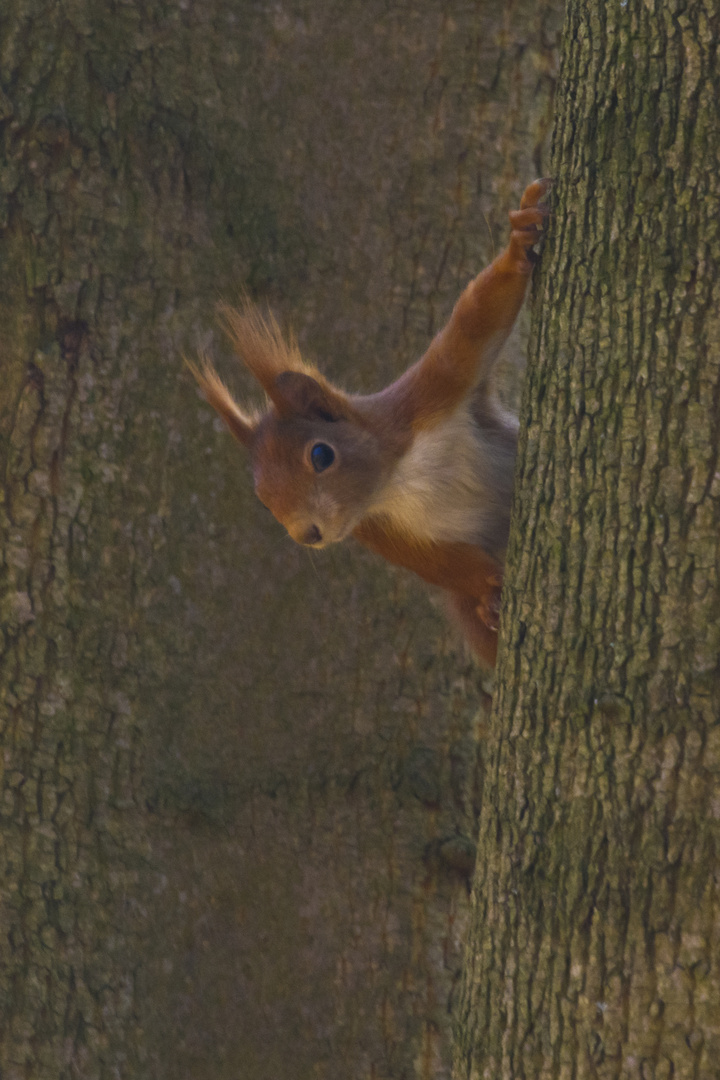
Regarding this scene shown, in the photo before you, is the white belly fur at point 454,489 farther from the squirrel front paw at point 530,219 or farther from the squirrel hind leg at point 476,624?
the squirrel front paw at point 530,219

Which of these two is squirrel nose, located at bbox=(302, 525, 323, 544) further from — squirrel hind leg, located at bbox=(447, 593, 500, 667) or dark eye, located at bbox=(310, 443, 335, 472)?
squirrel hind leg, located at bbox=(447, 593, 500, 667)

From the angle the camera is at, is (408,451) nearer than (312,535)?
No

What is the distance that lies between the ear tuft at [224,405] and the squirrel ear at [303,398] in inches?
4.7

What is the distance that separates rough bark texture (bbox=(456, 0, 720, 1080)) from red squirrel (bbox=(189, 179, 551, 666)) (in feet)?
2.13

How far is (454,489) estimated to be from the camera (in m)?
2.79

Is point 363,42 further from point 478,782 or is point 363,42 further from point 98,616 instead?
point 478,782

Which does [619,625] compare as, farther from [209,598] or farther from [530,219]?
[209,598]

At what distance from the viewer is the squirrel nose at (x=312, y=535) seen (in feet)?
8.18

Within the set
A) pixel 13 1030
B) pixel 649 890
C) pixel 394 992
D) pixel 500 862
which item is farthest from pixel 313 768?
pixel 649 890

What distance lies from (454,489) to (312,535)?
45cm

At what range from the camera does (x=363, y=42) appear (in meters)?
2.88

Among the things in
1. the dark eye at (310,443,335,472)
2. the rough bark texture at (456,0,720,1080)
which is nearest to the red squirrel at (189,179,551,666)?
the dark eye at (310,443,335,472)

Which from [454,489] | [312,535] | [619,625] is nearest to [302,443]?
[312,535]

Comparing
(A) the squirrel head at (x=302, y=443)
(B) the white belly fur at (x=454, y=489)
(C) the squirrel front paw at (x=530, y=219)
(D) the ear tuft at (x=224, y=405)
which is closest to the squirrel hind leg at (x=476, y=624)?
(B) the white belly fur at (x=454, y=489)
